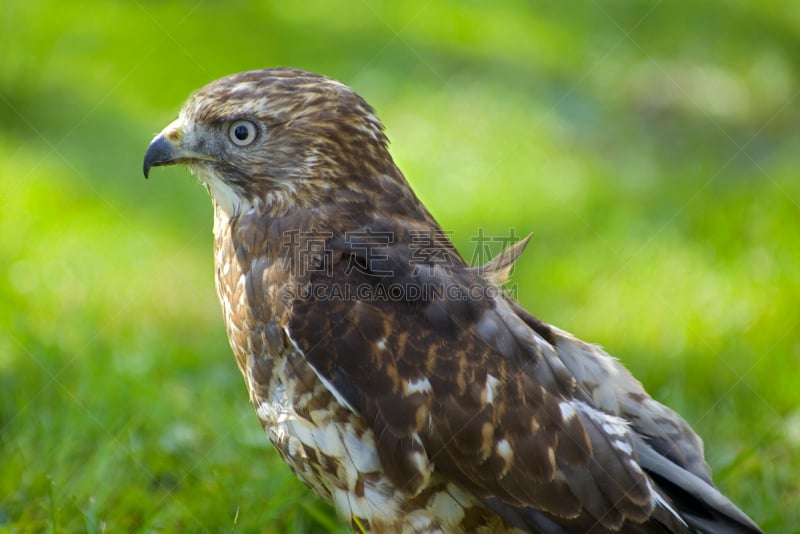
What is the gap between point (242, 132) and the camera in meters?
3.42

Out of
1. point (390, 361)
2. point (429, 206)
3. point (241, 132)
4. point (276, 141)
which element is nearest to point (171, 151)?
point (241, 132)

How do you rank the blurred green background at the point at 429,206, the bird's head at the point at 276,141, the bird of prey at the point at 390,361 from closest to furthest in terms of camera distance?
1. the bird of prey at the point at 390,361
2. the bird's head at the point at 276,141
3. the blurred green background at the point at 429,206

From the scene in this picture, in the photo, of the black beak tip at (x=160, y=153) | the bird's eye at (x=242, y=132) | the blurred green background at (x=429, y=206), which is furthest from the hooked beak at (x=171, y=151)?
the blurred green background at (x=429, y=206)

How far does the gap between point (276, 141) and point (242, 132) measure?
12 cm

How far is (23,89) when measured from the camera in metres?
7.48

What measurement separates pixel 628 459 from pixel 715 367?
1.91 meters

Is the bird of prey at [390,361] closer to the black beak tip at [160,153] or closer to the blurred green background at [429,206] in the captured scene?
the black beak tip at [160,153]

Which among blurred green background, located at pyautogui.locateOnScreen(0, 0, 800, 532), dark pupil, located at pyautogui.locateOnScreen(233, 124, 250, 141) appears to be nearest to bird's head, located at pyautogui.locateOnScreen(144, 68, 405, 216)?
dark pupil, located at pyautogui.locateOnScreen(233, 124, 250, 141)

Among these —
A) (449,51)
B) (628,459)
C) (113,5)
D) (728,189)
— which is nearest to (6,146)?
(113,5)

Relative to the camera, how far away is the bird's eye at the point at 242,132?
3396 mm

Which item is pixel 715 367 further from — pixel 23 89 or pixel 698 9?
pixel 23 89

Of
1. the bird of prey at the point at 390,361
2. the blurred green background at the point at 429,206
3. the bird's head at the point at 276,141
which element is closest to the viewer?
the bird of prey at the point at 390,361

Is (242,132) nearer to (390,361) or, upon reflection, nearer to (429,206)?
(390,361)

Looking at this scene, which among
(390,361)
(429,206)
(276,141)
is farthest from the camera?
(429,206)
